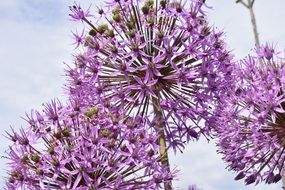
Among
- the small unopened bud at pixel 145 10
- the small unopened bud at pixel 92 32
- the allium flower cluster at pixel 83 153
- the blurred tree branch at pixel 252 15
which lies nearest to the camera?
the allium flower cluster at pixel 83 153

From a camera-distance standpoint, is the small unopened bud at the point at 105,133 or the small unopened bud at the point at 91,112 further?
the small unopened bud at the point at 91,112

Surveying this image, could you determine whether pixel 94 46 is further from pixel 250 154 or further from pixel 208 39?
pixel 250 154

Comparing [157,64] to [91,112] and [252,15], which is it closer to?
[91,112]

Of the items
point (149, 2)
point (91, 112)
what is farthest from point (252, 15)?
point (91, 112)

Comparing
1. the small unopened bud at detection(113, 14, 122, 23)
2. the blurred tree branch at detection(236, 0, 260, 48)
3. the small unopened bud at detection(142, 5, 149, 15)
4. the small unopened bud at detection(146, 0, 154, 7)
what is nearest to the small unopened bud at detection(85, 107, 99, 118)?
the small unopened bud at detection(113, 14, 122, 23)

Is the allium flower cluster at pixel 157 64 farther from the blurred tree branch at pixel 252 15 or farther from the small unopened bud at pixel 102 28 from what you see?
the blurred tree branch at pixel 252 15

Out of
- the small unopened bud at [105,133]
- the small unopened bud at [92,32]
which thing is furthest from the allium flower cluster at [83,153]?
the small unopened bud at [92,32]
